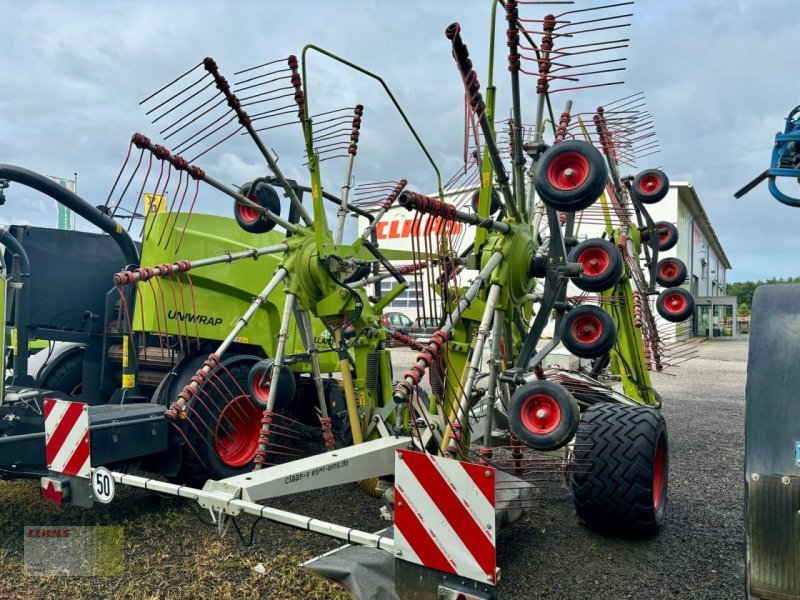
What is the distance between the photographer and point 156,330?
16.3 ft

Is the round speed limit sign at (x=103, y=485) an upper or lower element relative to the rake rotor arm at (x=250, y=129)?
lower

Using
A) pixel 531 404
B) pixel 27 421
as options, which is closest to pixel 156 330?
pixel 27 421

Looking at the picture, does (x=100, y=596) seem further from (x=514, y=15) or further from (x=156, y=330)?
(x=514, y=15)

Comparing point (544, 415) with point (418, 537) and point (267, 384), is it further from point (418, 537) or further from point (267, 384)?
point (267, 384)

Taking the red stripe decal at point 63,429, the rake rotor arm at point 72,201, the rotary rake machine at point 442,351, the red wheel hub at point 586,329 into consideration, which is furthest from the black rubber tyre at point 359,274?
the red stripe decal at point 63,429

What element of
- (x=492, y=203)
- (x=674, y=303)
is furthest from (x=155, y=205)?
(x=674, y=303)

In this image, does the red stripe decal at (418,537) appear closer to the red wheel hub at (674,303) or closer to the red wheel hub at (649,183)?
the red wheel hub at (674,303)

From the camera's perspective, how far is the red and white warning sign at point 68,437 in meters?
3.46

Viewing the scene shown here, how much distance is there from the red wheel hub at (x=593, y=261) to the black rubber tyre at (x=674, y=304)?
2430 millimetres

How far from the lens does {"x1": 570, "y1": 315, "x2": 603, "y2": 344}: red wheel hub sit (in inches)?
161

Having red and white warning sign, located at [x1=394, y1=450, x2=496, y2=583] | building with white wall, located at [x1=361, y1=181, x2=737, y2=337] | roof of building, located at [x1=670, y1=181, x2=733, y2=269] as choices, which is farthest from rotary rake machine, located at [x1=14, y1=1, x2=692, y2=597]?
roof of building, located at [x1=670, y1=181, x2=733, y2=269]

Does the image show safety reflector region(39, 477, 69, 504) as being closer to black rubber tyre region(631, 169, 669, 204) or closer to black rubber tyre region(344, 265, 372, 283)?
black rubber tyre region(344, 265, 372, 283)

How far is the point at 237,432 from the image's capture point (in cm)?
510

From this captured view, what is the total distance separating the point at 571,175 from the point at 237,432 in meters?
3.36
